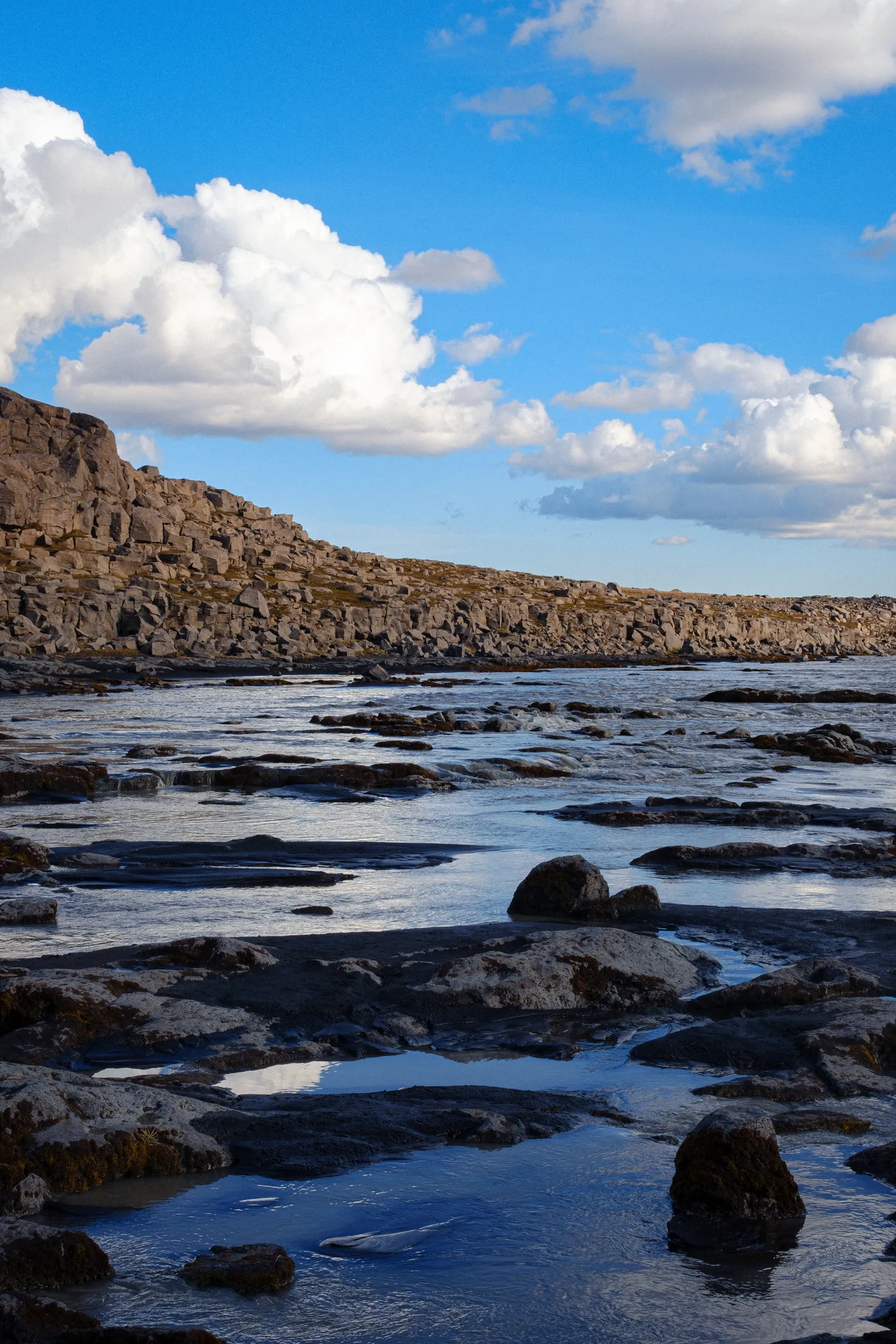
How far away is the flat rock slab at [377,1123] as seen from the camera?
24.5ft

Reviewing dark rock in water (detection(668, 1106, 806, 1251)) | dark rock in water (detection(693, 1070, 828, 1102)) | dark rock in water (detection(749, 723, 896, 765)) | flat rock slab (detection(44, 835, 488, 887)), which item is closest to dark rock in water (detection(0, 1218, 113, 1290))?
dark rock in water (detection(668, 1106, 806, 1251))

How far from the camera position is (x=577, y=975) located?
11383mm

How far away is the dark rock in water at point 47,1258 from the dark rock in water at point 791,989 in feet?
21.2

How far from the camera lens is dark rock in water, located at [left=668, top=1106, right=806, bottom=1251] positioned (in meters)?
6.55

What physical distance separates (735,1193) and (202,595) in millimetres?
122020

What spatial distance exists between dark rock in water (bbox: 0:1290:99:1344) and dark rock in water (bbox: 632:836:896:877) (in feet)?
48.0

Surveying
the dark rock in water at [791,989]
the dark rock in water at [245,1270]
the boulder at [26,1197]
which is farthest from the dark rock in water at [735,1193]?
the dark rock in water at [791,989]

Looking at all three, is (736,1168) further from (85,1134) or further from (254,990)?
(254,990)

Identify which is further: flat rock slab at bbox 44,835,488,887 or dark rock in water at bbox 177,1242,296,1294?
flat rock slab at bbox 44,835,488,887

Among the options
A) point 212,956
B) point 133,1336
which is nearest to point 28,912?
point 212,956

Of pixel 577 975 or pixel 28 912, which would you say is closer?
pixel 577 975

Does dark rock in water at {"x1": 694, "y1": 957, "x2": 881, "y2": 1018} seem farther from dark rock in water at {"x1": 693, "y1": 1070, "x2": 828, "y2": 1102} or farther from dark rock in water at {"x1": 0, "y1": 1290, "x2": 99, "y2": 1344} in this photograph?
dark rock in water at {"x1": 0, "y1": 1290, "x2": 99, "y2": 1344}

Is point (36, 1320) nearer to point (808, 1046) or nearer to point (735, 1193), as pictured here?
point (735, 1193)

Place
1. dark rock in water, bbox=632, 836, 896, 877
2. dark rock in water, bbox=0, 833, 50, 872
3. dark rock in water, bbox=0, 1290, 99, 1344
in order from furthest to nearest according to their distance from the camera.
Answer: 1. dark rock in water, bbox=632, 836, 896, 877
2. dark rock in water, bbox=0, 833, 50, 872
3. dark rock in water, bbox=0, 1290, 99, 1344
